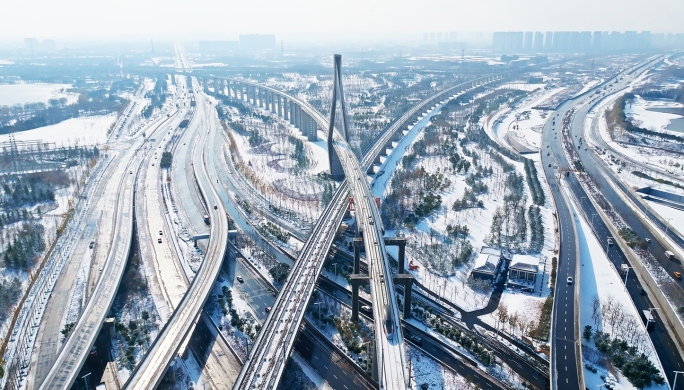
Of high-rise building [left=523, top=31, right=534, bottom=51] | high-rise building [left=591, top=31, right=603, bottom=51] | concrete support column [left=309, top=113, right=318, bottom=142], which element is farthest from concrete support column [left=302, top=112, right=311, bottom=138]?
high-rise building [left=591, top=31, right=603, bottom=51]

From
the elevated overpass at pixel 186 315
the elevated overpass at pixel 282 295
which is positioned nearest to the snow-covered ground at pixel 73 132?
the elevated overpass at pixel 282 295

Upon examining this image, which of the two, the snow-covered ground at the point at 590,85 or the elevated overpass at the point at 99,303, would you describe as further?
the snow-covered ground at the point at 590,85

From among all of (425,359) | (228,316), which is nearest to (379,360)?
(425,359)

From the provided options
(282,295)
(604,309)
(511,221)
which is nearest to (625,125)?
(511,221)

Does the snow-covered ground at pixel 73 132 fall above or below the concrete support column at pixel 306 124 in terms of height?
below

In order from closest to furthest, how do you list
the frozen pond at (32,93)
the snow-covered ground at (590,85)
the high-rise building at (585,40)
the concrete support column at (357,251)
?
the concrete support column at (357,251), the frozen pond at (32,93), the snow-covered ground at (590,85), the high-rise building at (585,40)

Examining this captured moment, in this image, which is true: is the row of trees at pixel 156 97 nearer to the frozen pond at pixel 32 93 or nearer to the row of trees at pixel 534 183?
the frozen pond at pixel 32 93

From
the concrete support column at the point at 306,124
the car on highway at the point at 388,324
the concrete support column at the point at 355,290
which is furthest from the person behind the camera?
the concrete support column at the point at 306,124
